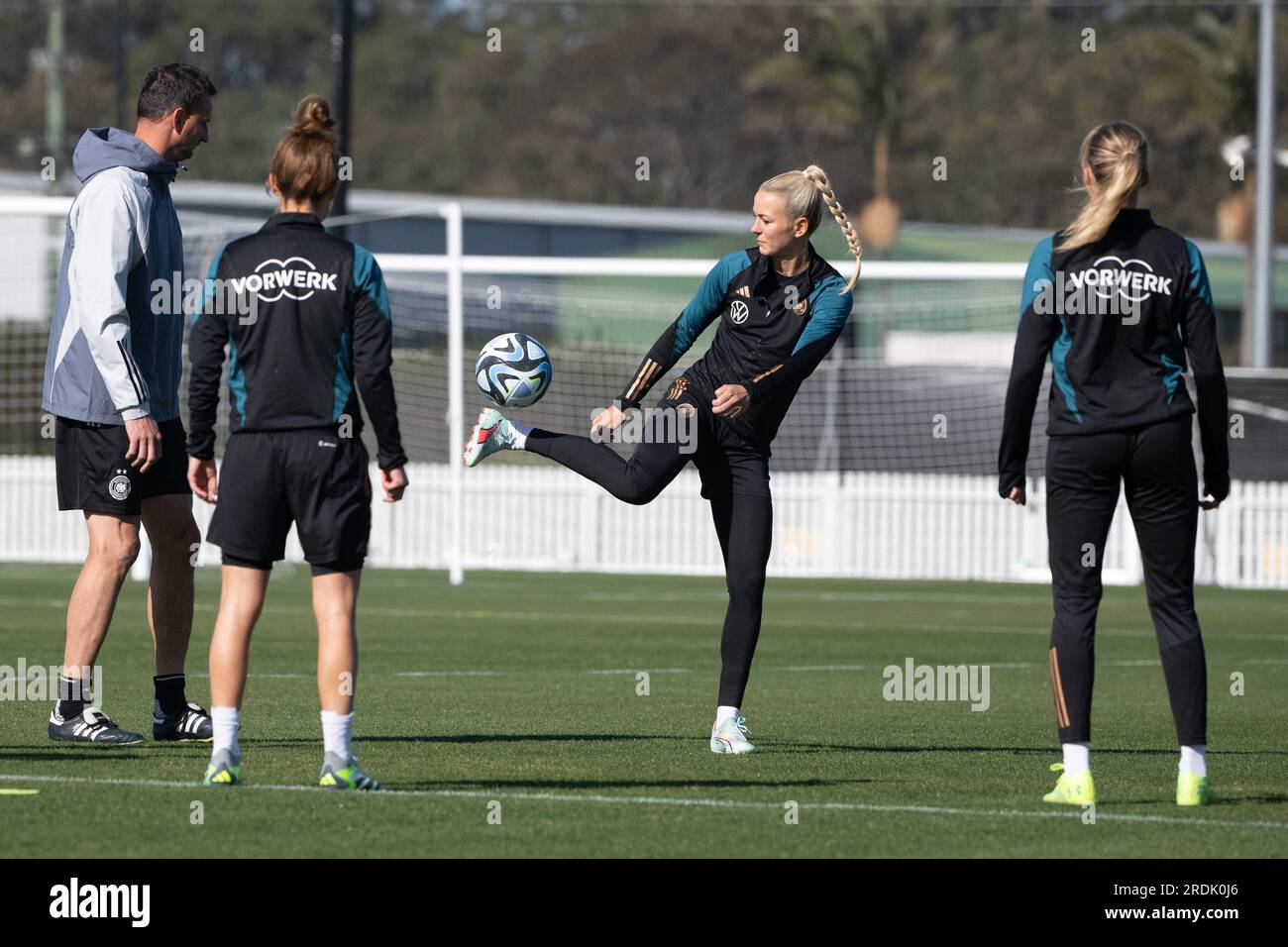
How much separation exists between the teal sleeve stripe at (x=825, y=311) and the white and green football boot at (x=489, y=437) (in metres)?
1.22

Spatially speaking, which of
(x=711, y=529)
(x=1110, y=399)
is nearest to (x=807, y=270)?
(x=1110, y=399)

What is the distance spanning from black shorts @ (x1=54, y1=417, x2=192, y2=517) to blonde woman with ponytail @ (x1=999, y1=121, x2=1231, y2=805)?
3.25m

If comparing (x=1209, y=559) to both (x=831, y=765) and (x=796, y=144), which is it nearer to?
(x=831, y=765)

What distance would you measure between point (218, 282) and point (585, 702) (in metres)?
4.09

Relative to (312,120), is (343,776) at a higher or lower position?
lower

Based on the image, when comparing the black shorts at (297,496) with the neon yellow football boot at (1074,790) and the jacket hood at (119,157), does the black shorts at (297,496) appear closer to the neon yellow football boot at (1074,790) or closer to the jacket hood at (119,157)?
the jacket hood at (119,157)

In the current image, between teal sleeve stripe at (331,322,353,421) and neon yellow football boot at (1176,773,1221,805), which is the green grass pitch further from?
teal sleeve stripe at (331,322,353,421)

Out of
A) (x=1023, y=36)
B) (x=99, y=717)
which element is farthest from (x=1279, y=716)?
(x=1023, y=36)

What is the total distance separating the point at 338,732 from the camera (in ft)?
22.4

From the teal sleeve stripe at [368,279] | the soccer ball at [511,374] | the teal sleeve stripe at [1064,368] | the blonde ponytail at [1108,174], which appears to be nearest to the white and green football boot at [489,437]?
the soccer ball at [511,374]

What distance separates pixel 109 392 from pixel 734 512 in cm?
239

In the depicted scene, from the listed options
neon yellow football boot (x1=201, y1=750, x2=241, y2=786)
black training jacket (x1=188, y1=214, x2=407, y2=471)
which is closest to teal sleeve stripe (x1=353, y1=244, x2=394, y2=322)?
black training jacket (x1=188, y1=214, x2=407, y2=471)

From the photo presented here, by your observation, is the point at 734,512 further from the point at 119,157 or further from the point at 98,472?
the point at 119,157

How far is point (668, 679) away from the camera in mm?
11875
